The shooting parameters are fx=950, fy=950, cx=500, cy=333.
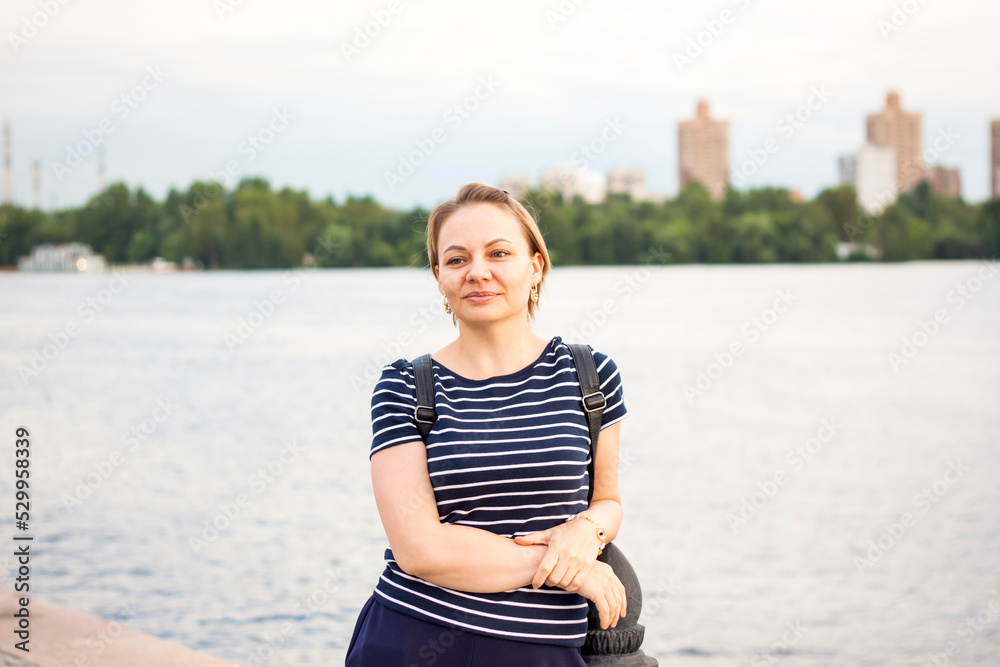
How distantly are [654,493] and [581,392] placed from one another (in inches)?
380

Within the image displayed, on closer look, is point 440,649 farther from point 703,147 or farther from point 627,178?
point 627,178

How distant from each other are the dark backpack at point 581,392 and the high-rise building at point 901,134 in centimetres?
12510

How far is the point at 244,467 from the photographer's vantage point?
1355 centimetres

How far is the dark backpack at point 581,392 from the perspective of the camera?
2188 millimetres

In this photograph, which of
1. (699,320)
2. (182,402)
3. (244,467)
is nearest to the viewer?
(244,467)

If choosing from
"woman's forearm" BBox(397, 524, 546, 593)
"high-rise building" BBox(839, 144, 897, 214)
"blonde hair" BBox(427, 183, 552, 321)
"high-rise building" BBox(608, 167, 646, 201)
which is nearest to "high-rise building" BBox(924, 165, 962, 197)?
"high-rise building" BBox(839, 144, 897, 214)

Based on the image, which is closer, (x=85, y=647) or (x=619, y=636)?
(x=619, y=636)

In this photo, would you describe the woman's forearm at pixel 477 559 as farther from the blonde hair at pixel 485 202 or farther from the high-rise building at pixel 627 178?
the high-rise building at pixel 627 178

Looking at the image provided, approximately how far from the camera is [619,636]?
2260 millimetres

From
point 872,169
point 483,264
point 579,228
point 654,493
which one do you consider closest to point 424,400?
point 483,264

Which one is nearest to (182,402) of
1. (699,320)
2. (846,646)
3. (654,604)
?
(654,604)

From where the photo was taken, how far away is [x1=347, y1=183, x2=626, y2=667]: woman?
2.13m

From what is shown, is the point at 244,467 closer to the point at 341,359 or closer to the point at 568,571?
the point at 568,571

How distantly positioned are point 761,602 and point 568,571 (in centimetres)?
666
